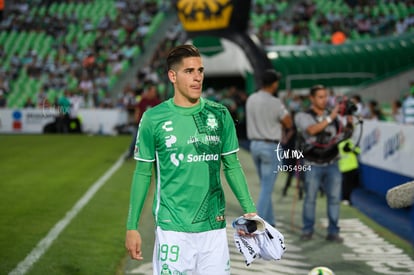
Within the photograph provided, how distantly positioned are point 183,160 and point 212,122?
0.33 meters

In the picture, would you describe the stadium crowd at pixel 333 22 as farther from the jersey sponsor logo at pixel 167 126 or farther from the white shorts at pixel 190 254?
the white shorts at pixel 190 254

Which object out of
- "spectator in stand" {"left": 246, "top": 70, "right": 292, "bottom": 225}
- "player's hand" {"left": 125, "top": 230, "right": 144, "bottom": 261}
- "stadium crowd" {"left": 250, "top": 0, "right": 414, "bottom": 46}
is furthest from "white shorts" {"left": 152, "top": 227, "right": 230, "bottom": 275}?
"stadium crowd" {"left": 250, "top": 0, "right": 414, "bottom": 46}

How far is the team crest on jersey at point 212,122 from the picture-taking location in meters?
5.04

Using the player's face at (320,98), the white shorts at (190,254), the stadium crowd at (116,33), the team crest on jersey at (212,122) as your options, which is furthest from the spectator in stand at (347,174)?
the stadium crowd at (116,33)

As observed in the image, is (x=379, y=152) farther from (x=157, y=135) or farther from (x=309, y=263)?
(x=157, y=135)

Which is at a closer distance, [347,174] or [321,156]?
[321,156]

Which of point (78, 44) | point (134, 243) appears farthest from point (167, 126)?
point (78, 44)

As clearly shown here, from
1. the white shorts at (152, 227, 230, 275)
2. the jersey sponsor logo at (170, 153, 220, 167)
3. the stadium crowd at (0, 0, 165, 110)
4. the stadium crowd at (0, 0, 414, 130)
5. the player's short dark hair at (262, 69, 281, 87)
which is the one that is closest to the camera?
the white shorts at (152, 227, 230, 275)

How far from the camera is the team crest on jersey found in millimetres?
5039

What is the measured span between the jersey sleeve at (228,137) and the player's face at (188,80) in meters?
0.28

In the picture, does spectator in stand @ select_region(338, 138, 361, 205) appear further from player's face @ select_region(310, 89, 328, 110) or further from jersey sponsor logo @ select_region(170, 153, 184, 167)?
jersey sponsor logo @ select_region(170, 153, 184, 167)

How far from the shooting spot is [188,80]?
16.4ft

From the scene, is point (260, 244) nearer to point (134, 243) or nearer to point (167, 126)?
point (134, 243)

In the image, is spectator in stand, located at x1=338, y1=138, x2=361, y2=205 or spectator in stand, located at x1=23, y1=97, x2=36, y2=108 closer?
spectator in stand, located at x1=338, y1=138, x2=361, y2=205
